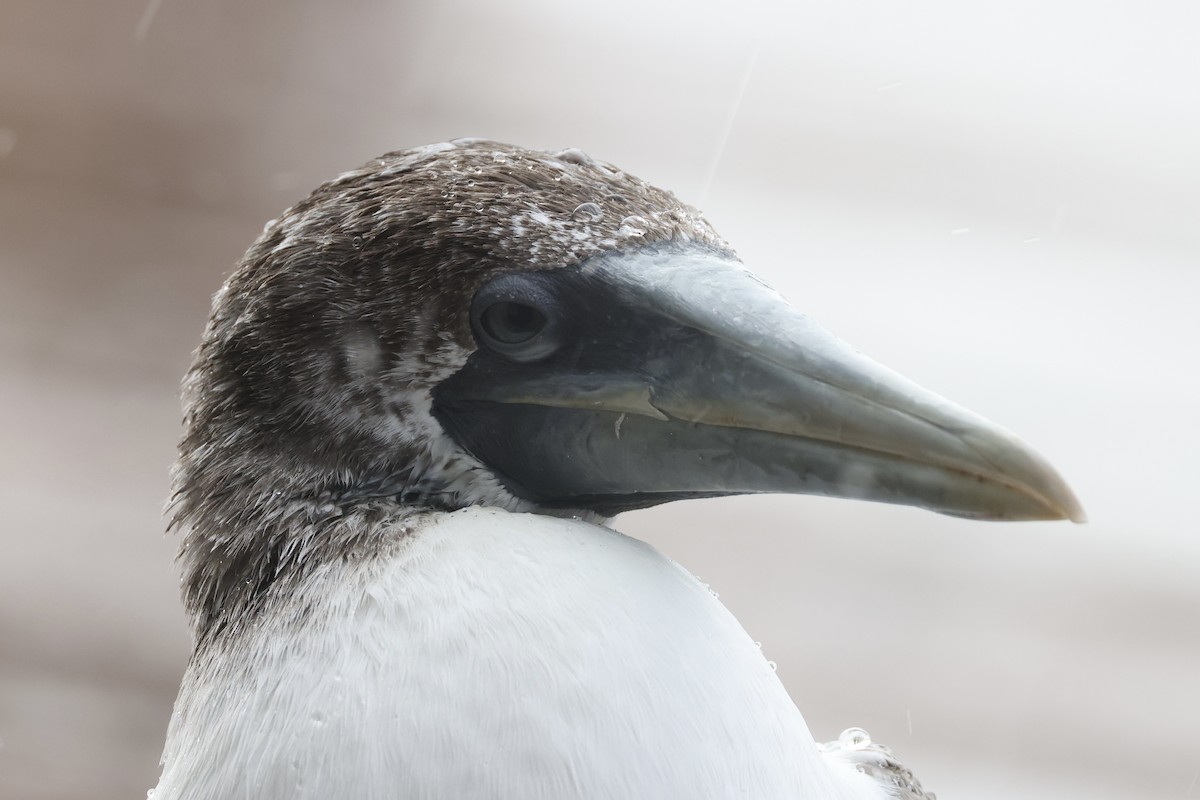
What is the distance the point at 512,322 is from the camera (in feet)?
1.74

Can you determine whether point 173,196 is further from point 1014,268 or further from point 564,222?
point 1014,268

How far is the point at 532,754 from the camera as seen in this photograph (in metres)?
0.44

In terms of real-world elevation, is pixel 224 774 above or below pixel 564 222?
below

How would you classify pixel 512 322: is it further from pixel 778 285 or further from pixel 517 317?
pixel 778 285

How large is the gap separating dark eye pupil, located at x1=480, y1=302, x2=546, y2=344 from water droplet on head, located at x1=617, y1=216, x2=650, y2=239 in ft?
0.22

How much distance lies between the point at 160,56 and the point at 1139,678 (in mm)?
1774

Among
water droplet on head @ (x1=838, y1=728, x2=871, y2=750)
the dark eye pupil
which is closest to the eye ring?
the dark eye pupil

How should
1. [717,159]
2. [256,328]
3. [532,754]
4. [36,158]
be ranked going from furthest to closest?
[36,158], [717,159], [256,328], [532,754]

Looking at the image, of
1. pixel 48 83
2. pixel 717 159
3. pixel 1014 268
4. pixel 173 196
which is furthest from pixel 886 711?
pixel 48 83

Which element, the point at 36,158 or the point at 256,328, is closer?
the point at 256,328

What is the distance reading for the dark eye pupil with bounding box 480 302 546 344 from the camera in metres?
0.53

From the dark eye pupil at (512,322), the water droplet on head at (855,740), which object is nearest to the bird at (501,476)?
the dark eye pupil at (512,322)

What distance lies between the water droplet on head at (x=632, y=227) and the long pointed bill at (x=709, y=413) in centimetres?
2

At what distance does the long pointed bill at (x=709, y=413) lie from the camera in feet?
1.48
